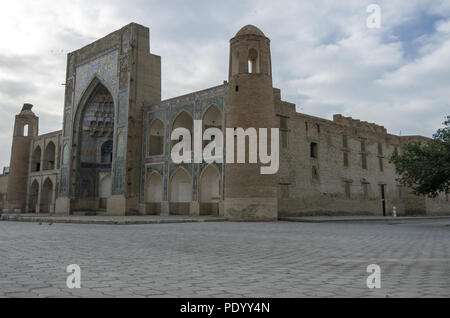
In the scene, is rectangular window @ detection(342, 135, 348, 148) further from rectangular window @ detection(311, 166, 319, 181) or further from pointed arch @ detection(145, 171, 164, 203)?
pointed arch @ detection(145, 171, 164, 203)

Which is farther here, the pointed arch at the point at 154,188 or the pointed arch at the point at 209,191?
the pointed arch at the point at 154,188

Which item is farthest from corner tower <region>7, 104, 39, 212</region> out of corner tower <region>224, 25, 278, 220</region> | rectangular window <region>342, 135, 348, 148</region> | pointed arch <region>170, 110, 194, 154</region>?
rectangular window <region>342, 135, 348, 148</region>

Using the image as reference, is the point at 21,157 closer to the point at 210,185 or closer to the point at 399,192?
the point at 210,185

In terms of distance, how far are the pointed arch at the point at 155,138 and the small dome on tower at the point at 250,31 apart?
28.5ft

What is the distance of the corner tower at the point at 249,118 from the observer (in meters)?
18.0

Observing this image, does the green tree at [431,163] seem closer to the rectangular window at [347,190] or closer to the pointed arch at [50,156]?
the rectangular window at [347,190]

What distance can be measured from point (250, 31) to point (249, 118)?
4977 millimetres

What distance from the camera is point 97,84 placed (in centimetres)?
2877

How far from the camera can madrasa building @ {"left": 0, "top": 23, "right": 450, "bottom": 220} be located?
18859 millimetres

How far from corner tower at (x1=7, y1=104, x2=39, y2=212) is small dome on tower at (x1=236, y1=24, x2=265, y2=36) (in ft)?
81.8

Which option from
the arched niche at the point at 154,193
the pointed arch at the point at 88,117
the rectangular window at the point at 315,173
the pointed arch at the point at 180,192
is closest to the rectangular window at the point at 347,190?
the rectangular window at the point at 315,173
